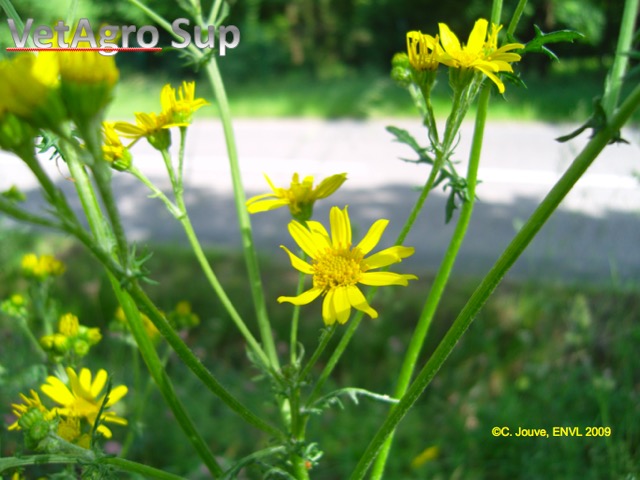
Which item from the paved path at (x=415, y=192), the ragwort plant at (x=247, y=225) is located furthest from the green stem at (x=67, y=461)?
the paved path at (x=415, y=192)

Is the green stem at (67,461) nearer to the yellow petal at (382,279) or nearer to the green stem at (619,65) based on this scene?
the yellow petal at (382,279)

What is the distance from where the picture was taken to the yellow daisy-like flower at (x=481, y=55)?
2.33 ft

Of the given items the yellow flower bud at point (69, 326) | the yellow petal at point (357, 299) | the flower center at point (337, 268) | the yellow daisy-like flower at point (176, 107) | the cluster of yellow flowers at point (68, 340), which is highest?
the yellow daisy-like flower at point (176, 107)

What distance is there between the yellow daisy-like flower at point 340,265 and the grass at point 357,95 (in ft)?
16.9

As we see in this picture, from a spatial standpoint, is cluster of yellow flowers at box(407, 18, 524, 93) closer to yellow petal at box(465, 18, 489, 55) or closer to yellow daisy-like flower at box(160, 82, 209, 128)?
yellow petal at box(465, 18, 489, 55)

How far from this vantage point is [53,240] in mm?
3357

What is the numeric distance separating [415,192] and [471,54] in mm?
4127

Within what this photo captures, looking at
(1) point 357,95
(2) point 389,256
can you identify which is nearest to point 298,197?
(2) point 389,256

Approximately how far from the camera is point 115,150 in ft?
2.60

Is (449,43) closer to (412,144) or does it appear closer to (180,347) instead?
(412,144)

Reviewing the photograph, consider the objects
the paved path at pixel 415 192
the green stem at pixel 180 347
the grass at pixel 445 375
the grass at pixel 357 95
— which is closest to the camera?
the green stem at pixel 180 347

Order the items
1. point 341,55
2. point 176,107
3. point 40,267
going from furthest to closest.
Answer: point 341,55
point 40,267
point 176,107

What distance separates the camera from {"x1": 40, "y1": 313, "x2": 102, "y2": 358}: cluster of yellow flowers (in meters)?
1.00

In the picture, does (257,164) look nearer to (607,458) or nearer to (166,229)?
(166,229)
